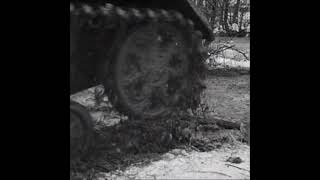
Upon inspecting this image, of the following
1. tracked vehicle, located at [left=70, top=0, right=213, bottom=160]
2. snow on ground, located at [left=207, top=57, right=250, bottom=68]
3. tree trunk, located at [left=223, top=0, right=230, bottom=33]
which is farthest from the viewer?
tree trunk, located at [left=223, top=0, right=230, bottom=33]

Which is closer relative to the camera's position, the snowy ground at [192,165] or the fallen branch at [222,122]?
the snowy ground at [192,165]

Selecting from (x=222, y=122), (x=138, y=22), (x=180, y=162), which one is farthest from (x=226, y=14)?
(x=180, y=162)

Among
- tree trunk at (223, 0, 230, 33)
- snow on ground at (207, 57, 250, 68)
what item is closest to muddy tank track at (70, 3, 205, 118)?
snow on ground at (207, 57, 250, 68)

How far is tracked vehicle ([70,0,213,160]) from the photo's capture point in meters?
4.15

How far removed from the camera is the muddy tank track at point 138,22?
3.82 metres

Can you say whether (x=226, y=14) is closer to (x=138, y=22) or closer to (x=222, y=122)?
(x=222, y=122)

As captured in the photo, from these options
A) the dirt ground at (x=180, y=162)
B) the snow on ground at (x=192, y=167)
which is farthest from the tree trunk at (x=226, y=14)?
the snow on ground at (x=192, y=167)

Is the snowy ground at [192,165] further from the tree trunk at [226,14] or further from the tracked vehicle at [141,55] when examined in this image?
the tree trunk at [226,14]

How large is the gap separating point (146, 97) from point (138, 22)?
66cm

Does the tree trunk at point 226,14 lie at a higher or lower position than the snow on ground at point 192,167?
higher

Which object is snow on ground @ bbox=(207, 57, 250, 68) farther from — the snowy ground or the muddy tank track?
the muddy tank track
